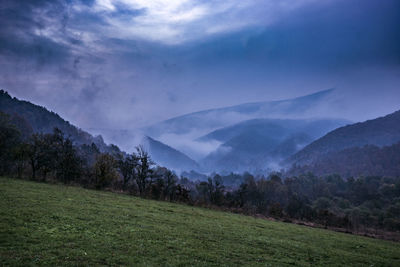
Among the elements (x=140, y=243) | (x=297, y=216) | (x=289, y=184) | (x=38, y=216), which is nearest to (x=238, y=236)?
(x=140, y=243)

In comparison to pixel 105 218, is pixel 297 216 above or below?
below

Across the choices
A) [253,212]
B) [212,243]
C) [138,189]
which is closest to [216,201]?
[253,212]

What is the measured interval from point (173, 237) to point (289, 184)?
555ft

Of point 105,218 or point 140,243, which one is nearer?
point 140,243

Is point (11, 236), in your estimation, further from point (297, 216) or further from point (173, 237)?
point (297, 216)

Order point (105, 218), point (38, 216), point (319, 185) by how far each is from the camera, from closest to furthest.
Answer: point (38, 216) → point (105, 218) → point (319, 185)

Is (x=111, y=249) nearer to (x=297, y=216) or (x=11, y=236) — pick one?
(x=11, y=236)

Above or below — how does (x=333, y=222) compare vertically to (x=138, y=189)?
below

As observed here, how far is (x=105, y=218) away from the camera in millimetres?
23328

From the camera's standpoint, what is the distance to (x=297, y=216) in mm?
65438

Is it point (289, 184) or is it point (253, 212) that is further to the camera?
point (289, 184)

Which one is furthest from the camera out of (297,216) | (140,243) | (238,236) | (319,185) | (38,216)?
(319,185)

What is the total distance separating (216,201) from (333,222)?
28090mm

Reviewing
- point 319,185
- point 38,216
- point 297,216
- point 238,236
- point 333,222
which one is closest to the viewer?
point 38,216
